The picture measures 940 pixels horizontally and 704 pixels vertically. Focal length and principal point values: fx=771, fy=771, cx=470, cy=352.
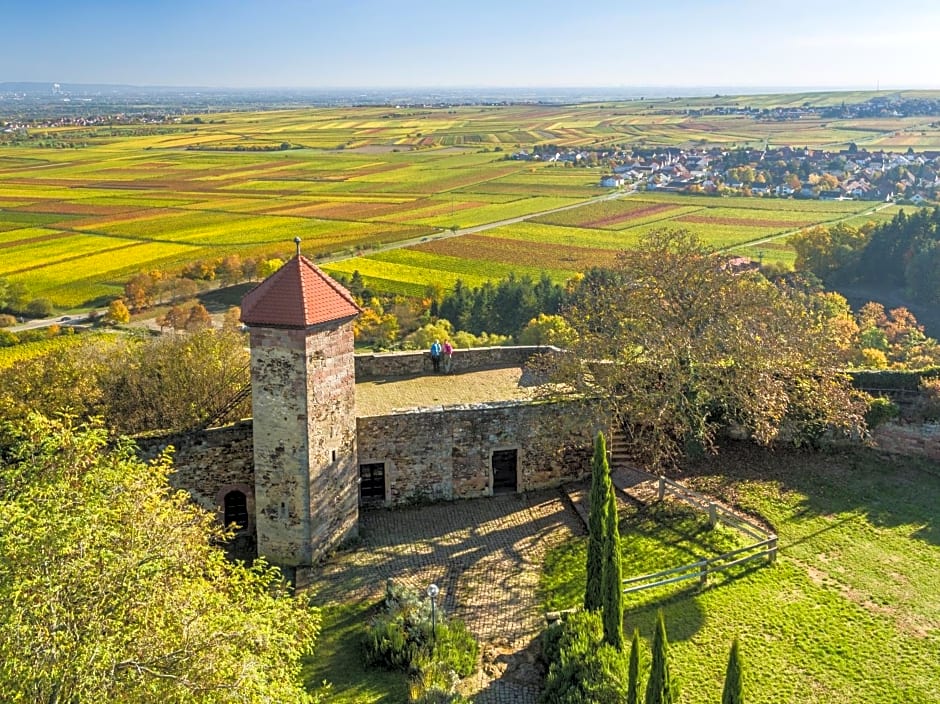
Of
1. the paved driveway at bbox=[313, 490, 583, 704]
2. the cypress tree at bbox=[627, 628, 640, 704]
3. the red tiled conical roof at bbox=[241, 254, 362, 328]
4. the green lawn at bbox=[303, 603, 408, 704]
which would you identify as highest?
the red tiled conical roof at bbox=[241, 254, 362, 328]

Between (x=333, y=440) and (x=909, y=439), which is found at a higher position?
(x=333, y=440)

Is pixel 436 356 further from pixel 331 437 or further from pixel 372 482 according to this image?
pixel 331 437

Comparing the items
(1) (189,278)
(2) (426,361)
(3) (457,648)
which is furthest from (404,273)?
(3) (457,648)

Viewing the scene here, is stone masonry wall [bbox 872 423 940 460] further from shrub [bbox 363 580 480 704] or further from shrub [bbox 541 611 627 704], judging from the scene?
shrub [bbox 363 580 480 704]

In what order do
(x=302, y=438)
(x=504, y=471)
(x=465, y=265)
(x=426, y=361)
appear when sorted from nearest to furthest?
(x=302, y=438) → (x=504, y=471) → (x=426, y=361) → (x=465, y=265)

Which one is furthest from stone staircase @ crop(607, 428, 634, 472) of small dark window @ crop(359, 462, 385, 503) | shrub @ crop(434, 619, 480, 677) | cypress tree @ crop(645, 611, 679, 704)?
cypress tree @ crop(645, 611, 679, 704)

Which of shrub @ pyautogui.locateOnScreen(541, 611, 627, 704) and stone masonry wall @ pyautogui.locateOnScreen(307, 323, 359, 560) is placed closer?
shrub @ pyautogui.locateOnScreen(541, 611, 627, 704)
